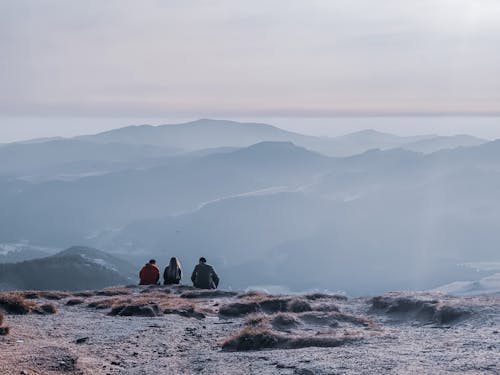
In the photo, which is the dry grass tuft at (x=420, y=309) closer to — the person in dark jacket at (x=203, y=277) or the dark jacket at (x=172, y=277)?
the person in dark jacket at (x=203, y=277)

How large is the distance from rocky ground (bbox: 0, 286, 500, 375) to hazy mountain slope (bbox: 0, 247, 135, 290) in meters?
121

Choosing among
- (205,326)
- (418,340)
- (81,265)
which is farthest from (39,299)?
(81,265)

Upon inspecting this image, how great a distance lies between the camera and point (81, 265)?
581 feet

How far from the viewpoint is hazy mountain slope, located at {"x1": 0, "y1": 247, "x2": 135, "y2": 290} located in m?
147

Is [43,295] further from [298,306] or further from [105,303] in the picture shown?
[298,306]

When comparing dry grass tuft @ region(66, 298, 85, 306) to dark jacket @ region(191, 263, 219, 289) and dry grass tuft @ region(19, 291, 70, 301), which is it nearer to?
dry grass tuft @ region(19, 291, 70, 301)

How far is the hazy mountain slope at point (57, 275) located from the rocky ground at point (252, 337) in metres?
121

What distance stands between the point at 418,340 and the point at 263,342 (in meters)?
3.86

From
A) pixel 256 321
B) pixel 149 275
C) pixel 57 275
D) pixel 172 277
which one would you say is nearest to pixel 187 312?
pixel 256 321

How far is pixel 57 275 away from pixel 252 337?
498 feet

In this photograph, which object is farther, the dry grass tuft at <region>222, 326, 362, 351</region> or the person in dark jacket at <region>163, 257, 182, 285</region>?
the person in dark jacket at <region>163, 257, 182, 285</region>

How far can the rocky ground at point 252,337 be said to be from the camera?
14555 mm

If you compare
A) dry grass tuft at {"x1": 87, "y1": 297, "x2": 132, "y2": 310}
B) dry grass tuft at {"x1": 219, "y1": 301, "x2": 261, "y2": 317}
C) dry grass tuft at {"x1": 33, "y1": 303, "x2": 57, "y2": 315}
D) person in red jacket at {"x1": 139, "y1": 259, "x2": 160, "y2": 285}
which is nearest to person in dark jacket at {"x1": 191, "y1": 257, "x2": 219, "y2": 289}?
person in red jacket at {"x1": 139, "y1": 259, "x2": 160, "y2": 285}

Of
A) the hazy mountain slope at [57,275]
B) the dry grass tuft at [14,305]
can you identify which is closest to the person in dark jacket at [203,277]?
the dry grass tuft at [14,305]
